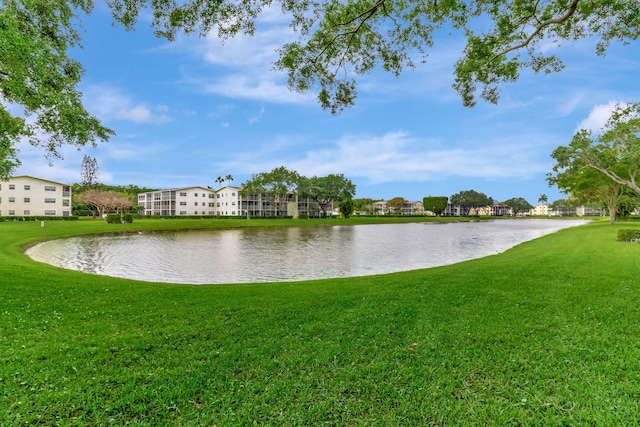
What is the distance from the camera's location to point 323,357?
4.98 meters

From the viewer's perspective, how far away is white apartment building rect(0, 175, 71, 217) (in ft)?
204

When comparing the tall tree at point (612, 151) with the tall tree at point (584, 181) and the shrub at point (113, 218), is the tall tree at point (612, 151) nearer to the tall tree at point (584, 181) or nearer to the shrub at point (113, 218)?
the tall tree at point (584, 181)

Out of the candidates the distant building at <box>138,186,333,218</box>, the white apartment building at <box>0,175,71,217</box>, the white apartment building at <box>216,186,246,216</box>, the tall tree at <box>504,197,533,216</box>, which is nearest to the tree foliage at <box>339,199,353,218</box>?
the distant building at <box>138,186,333,218</box>

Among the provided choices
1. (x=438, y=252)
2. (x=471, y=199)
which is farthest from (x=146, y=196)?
(x=471, y=199)

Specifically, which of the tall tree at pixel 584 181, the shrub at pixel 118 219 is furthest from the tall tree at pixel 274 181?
the tall tree at pixel 584 181

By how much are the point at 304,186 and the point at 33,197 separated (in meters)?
56.3

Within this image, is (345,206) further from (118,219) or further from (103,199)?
(103,199)

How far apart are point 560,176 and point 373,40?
39.6 m

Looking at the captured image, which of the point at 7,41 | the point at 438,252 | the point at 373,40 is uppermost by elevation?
the point at 373,40

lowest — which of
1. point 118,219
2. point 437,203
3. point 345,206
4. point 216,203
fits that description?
point 118,219

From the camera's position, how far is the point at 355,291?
8977mm

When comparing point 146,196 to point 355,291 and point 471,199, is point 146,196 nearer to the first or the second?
point 355,291

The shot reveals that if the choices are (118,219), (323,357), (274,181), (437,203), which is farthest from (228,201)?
(323,357)

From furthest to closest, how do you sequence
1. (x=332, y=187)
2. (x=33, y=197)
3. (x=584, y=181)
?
(x=332, y=187) < (x=33, y=197) < (x=584, y=181)
